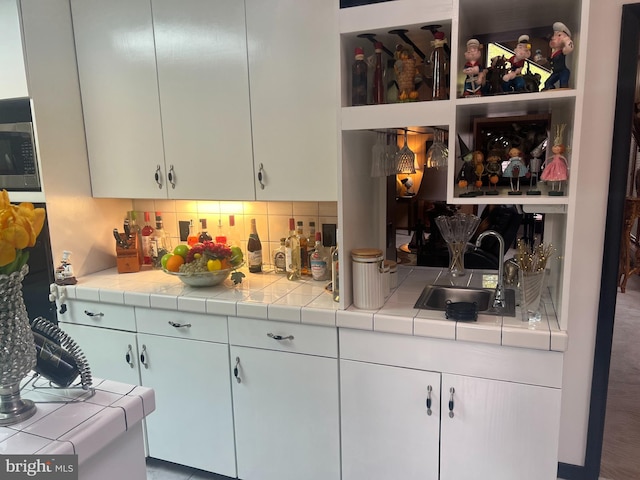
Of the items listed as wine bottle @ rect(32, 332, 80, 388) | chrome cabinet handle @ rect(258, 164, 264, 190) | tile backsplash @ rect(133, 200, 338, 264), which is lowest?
wine bottle @ rect(32, 332, 80, 388)

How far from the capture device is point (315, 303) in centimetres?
194

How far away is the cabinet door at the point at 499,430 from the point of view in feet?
5.41

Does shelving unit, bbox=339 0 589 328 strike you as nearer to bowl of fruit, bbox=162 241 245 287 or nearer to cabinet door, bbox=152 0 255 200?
cabinet door, bbox=152 0 255 200

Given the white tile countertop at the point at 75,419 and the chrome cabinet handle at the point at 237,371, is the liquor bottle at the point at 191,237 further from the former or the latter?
the white tile countertop at the point at 75,419

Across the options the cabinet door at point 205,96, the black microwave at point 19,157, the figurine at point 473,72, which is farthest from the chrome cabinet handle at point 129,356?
the figurine at point 473,72

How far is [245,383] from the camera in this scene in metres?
2.03

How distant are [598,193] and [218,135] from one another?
164 cm

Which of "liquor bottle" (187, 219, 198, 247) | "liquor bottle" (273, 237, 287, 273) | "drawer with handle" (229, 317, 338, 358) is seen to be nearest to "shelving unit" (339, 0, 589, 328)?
"drawer with handle" (229, 317, 338, 358)

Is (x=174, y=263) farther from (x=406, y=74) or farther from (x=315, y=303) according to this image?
(x=406, y=74)

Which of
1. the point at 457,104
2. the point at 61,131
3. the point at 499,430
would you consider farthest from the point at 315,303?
the point at 61,131

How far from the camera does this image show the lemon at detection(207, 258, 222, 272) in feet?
7.18

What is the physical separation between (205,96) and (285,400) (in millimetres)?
1385

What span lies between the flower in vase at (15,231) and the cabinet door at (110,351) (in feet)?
4.39

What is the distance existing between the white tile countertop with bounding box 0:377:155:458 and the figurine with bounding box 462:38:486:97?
1.41 meters
